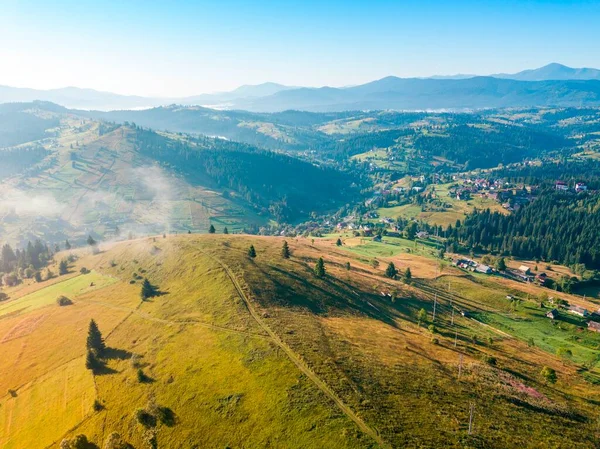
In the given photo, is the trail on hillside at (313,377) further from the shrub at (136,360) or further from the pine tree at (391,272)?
the pine tree at (391,272)

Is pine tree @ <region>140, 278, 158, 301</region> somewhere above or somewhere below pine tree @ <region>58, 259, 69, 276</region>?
above

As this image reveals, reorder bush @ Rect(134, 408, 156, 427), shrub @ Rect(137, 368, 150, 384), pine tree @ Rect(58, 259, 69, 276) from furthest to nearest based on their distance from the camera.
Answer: pine tree @ Rect(58, 259, 69, 276) < shrub @ Rect(137, 368, 150, 384) < bush @ Rect(134, 408, 156, 427)

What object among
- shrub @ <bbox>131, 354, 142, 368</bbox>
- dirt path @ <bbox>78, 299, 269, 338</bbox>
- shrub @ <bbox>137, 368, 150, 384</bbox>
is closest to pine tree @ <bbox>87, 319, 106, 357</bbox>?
dirt path @ <bbox>78, 299, 269, 338</bbox>

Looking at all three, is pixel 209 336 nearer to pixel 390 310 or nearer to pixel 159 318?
pixel 159 318

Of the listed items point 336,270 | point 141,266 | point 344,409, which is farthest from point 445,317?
point 141,266

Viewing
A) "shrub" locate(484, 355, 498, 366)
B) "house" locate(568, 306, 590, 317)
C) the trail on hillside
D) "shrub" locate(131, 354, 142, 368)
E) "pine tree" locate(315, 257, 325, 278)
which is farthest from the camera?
"house" locate(568, 306, 590, 317)

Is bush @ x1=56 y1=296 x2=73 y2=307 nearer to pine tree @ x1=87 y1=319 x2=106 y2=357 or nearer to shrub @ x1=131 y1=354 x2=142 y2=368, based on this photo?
pine tree @ x1=87 y1=319 x2=106 y2=357
